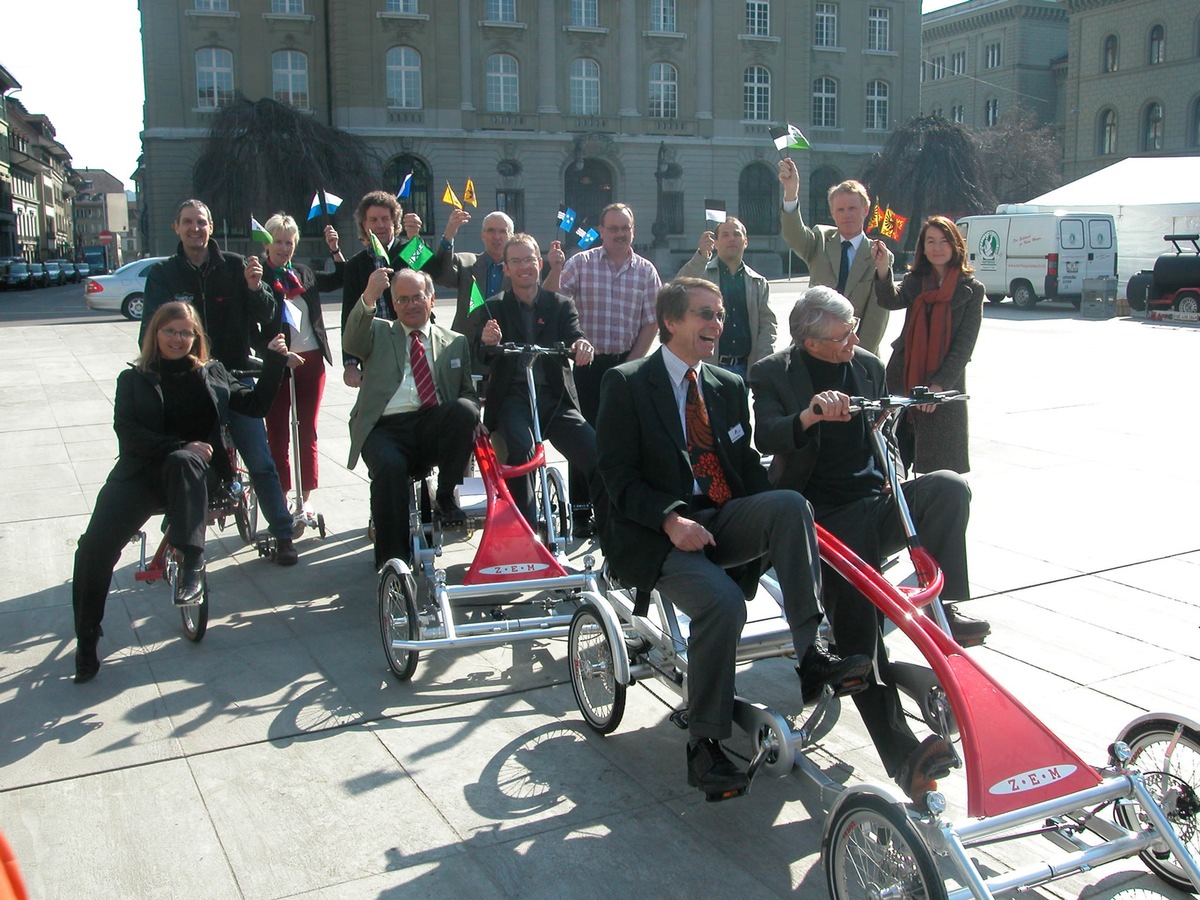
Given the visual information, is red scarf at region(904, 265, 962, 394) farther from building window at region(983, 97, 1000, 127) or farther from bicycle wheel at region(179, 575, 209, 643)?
building window at region(983, 97, 1000, 127)

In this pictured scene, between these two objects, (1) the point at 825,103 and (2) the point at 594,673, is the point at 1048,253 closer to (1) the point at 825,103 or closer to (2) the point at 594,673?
(2) the point at 594,673

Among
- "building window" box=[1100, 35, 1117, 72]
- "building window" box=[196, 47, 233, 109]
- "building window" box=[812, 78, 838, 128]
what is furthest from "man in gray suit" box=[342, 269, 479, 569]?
"building window" box=[1100, 35, 1117, 72]

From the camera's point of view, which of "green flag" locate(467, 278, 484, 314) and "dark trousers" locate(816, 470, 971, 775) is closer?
"dark trousers" locate(816, 470, 971, 775)

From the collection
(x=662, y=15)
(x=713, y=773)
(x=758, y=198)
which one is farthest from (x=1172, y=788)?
(x=758, y=198)

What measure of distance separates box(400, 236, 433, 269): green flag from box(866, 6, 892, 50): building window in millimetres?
56178

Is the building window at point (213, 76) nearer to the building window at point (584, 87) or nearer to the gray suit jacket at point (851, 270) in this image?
the building window at point (584, 87)

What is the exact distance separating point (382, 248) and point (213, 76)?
45.1 metres

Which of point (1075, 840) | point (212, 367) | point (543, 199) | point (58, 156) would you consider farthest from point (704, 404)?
point (58, 156)

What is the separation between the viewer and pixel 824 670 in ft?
11.7

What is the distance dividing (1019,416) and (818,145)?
4785 cm

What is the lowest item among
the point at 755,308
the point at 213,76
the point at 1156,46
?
the point at 755,308

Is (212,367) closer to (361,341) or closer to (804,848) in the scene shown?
(361,341)

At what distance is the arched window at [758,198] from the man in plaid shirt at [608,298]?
48.6 metres

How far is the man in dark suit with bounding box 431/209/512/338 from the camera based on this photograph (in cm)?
713
